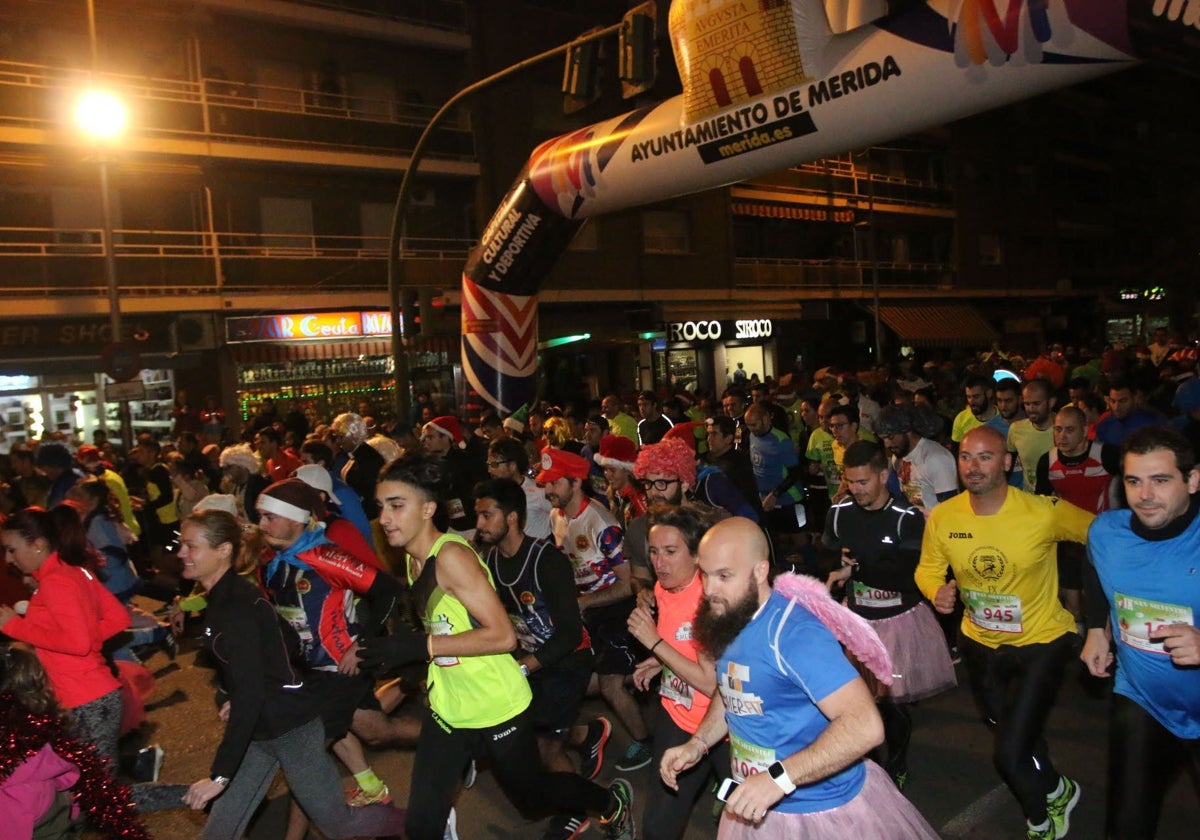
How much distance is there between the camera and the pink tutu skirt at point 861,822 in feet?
9.21

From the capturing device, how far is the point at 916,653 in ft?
16.1

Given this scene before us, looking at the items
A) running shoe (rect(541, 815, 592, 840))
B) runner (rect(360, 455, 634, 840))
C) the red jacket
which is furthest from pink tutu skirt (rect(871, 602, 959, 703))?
the red jacket

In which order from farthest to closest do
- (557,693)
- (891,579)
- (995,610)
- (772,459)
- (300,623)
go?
(772,459)
(557,693)
(891,579)
(300,623)
(995,610)

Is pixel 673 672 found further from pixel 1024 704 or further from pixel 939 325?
pixel 939 325

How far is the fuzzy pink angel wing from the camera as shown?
2.89 meters

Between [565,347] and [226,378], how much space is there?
9.48 metres

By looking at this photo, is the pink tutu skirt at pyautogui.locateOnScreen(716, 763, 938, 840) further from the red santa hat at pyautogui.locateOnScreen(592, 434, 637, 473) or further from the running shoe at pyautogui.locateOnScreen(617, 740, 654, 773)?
the red santa hat at pyautogui.locateOnScreen(592, 434, 637, 473)

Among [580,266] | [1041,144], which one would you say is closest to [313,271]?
[580,266]

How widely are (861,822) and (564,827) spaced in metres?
1.99

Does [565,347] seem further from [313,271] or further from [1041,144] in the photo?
[1041,144]

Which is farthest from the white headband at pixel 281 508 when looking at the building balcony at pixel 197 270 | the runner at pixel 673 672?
the building balcony at pixel 197 270

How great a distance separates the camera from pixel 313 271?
21.5 metres

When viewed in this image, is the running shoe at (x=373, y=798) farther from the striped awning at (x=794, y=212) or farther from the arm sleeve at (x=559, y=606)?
the striped awning at (x=794, y=212)

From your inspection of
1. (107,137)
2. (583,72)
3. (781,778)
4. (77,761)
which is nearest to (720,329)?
(107,137)
